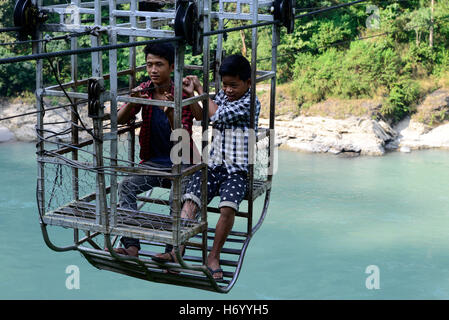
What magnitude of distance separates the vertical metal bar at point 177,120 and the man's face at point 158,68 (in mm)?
379

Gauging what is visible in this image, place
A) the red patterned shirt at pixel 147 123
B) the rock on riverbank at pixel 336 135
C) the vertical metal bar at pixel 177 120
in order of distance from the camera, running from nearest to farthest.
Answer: the vertical metal bar at pixel 177 120, the red patterned shirt at pixel 147 123, the rock on riverbank at pixel 336 135

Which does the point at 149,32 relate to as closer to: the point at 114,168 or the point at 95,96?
the point at 95,96

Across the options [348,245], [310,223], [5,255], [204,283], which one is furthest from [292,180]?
[204,283]

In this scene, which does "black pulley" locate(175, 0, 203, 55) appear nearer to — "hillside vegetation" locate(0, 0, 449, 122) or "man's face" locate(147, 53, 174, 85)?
"man's face" locate(147, 53, 174, 85)

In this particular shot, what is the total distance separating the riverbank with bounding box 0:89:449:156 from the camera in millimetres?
13383

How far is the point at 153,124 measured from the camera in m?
3.56

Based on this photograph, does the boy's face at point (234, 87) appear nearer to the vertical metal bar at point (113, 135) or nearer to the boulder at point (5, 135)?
the vertical metal bar at point (113, 135)

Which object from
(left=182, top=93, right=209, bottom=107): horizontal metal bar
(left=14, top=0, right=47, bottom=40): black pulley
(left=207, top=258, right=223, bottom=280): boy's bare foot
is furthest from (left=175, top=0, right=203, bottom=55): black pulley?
(left=207, top=258, right=223, bottom=280): boy's bare foot

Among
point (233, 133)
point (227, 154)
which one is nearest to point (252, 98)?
point (233, 133)

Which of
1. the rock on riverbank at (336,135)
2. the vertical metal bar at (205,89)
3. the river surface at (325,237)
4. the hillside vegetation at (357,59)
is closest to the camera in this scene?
the vertical metal bar at (205,89)

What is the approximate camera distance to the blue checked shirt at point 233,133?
356 centimetres

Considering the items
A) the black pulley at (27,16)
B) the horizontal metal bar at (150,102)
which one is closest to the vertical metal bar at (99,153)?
the horizontal metal bar at (150,102)

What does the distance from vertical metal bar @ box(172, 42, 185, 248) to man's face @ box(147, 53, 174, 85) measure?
0.38 metres

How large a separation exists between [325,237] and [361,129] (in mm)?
2959
